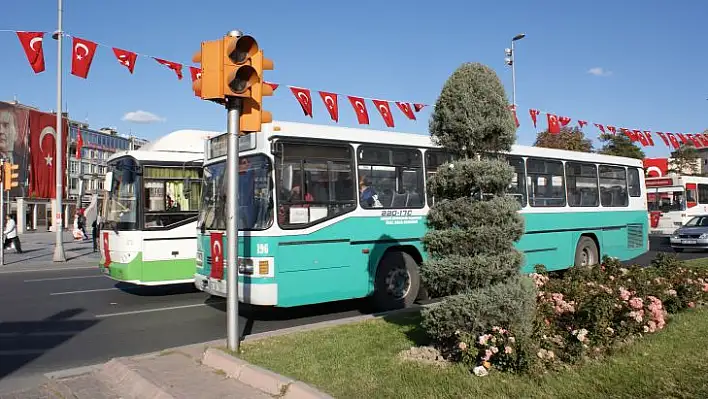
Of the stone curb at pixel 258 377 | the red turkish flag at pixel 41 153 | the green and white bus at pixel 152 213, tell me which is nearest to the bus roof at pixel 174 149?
the green and white bus at pixel 152 213

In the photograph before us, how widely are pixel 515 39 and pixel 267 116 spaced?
2207 cm

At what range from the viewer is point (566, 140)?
125 feet

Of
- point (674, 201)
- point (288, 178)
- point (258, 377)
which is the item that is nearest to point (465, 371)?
point (258, 377)

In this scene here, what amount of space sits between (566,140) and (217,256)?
3367 cm

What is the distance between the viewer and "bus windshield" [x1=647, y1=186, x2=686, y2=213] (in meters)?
29.8

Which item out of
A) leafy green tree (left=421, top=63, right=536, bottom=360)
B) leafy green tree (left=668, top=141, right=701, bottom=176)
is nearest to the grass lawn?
leafy green tree (left=421, top=63, right=536, bottom=360)

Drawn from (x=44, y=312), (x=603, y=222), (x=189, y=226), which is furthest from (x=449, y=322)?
(x=603, y=222)

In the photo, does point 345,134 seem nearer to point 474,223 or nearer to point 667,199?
point 474,223

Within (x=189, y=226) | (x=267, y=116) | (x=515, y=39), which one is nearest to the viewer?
(x=267, y=116)

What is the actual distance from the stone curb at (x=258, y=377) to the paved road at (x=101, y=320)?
5.82 feet

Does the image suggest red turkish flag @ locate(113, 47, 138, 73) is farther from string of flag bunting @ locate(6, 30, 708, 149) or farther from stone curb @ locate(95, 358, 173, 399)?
stone curb @ locate(95, 358, 173, 399)

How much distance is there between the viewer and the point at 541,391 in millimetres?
4637

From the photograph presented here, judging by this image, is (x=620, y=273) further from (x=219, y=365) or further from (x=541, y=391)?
(x=219, y=365)

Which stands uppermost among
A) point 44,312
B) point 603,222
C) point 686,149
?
point 686,149
